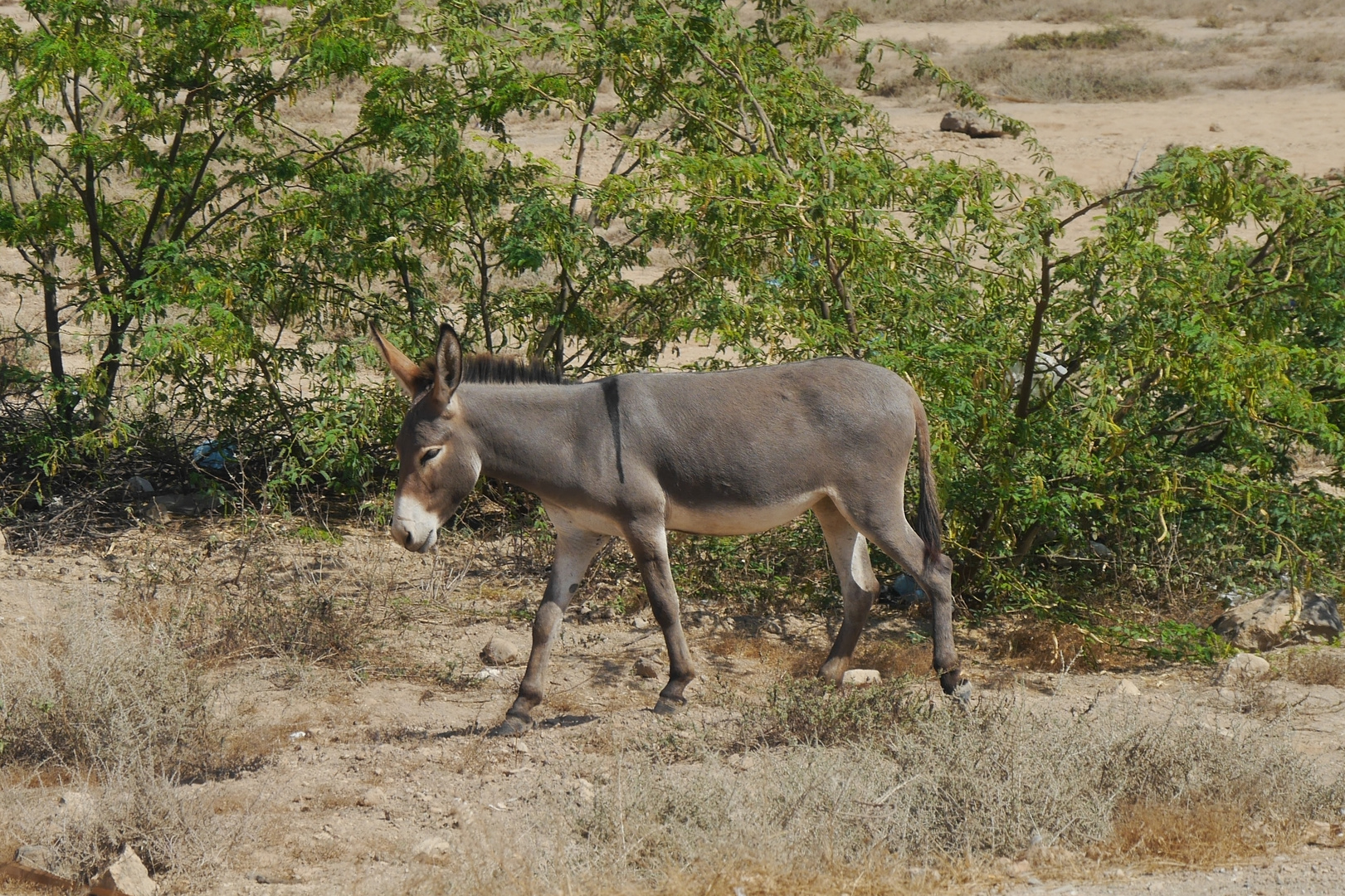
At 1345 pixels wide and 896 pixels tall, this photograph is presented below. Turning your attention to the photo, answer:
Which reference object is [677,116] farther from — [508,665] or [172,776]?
[172,776]

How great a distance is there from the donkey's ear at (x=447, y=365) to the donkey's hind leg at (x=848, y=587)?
188 centimetres

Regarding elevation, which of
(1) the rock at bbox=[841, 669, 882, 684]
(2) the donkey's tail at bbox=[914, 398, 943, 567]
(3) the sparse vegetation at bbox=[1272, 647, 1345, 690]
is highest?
(2) the donkey's tail at bbox=[914, 398, 943, 567]

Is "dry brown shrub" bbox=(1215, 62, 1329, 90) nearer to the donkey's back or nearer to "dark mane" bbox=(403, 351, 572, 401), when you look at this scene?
the donkey's back

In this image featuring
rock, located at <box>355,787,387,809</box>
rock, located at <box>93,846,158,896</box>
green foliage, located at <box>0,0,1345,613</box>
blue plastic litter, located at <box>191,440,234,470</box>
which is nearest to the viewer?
rock, located at <box>93,846,158,896</box>

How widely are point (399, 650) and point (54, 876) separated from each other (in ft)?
8.43

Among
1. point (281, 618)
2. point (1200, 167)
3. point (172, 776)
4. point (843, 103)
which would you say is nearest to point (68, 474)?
point (281, 618)

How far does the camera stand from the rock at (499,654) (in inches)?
273

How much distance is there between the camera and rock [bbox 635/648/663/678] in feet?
22.2

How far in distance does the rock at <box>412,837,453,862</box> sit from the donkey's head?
1.35 meters

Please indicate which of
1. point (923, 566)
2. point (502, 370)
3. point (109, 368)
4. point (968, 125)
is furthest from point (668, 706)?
point (968, 125)

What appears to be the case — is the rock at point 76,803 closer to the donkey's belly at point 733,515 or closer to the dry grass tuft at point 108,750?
the dry grass tuft at point 108,750

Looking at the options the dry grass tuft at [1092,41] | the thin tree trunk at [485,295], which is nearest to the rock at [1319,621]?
the thin tree trunk at [485,295]

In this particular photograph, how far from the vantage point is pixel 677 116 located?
26.9ft

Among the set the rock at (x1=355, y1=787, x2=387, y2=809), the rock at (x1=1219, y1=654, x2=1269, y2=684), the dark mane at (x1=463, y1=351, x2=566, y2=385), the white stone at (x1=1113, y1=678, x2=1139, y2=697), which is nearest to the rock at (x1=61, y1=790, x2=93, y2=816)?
the rock at (x1=355, y1=787, x2=387, y2=809)
